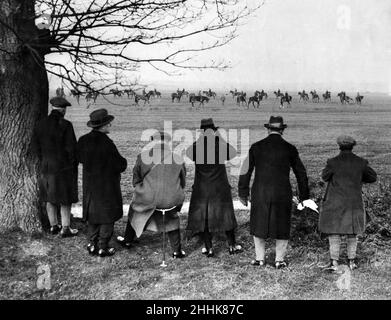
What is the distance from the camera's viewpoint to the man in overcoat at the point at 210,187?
18.4 feet

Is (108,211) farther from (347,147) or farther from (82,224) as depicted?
(347,147)

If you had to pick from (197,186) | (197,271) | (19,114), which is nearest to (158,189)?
(197,186)

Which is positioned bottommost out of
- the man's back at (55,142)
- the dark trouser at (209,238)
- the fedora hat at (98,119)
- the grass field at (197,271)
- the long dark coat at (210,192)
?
Answer: the grass field at (197,271)

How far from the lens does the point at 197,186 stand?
5754 millimetres

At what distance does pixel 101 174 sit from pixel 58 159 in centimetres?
73

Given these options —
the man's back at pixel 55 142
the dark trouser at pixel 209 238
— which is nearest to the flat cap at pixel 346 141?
the dark trouser at pixel 209 238

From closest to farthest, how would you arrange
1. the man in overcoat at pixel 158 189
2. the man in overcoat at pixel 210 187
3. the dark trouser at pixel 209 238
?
the man in overcoat at pixel 158 189, the man in overcoat at pixel 210 187, the dark trouser at pixel 209 238

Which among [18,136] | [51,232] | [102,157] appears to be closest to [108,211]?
[102,157]

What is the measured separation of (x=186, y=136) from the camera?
20625 millimetres

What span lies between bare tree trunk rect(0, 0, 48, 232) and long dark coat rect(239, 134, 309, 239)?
2.70m

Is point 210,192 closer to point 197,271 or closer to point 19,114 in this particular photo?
point 197,271

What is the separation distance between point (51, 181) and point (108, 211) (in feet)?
2.89

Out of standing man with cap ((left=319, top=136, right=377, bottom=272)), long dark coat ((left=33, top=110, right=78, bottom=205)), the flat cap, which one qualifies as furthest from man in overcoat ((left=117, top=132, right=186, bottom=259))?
the flat cap

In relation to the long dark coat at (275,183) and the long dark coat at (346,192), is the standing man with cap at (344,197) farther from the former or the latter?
the long dark coat at (275,183)
